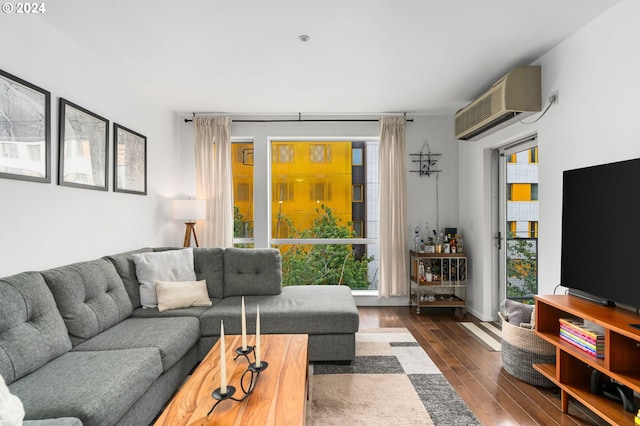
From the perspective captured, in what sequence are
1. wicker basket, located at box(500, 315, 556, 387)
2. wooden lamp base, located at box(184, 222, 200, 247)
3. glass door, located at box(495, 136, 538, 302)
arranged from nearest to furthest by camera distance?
1. wicker basket, located at box(500, 315, 556, 387)
2. glass door, located at box(495, 136, 538, 302)
3. wooden lamp base, located at box(184, 222, 200, 247)

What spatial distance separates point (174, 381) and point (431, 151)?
3.96 metres

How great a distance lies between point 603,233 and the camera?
6.94ft

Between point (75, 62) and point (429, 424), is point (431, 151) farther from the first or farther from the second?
point (75, 62)

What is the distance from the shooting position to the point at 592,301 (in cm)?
228

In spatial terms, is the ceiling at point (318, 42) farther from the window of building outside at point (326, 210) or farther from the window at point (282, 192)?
the window at point (282, 192)

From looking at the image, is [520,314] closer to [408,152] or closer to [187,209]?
[408,152]

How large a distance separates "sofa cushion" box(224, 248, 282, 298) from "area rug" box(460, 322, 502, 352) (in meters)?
2.05

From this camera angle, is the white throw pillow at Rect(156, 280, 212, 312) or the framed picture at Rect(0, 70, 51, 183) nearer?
the framed picture at Rect(0, 70, 51, 183)

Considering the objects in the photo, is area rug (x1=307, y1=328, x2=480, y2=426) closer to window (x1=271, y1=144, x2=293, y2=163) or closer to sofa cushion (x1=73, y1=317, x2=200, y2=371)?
sofa cushion (x1=73, y1=317, x2=200, y2=371)

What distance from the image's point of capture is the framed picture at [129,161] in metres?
3.31

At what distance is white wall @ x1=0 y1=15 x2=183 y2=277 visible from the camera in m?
2.19

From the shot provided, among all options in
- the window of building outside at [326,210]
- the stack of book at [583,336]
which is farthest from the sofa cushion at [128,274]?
the stack of book at [583,336]

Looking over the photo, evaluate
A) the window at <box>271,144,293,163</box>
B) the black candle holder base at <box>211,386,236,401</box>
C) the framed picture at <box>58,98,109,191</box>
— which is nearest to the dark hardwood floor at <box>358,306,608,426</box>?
the black candle holder base at <box>211,386,236,401</box>

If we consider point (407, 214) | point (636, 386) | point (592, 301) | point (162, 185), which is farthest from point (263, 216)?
point (636, 386)
